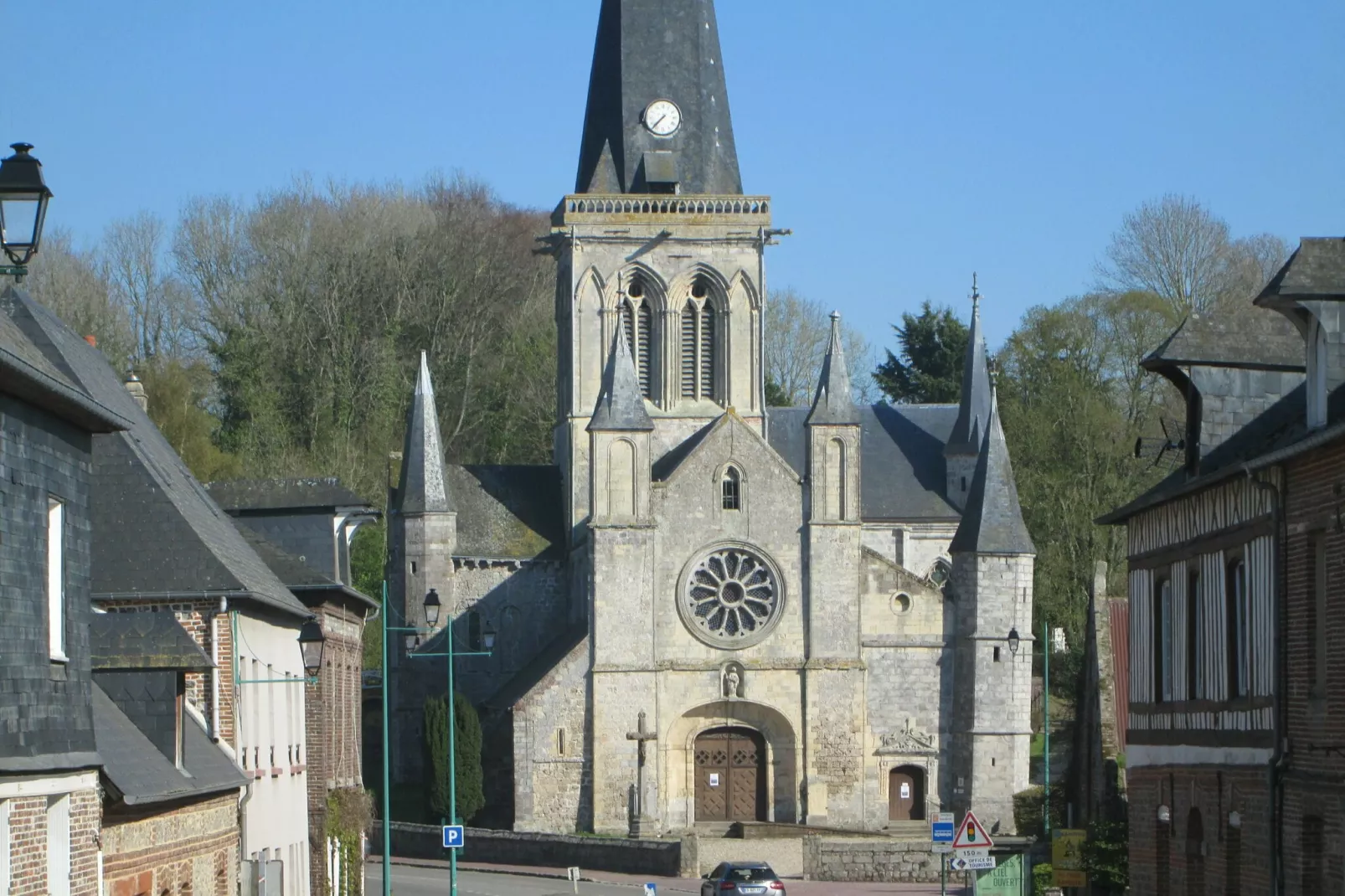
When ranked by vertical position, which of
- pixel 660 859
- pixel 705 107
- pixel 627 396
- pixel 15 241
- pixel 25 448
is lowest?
pixel 660 859

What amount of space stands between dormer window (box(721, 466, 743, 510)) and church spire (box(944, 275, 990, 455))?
31.4 feet

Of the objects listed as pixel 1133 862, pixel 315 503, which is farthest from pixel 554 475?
pixel 1133 862

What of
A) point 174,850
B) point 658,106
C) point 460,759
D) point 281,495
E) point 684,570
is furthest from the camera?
point 658,106

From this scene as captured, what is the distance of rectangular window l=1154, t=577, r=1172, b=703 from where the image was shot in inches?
911

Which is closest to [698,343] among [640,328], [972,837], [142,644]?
[640,328]

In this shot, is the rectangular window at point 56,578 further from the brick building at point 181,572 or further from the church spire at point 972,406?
the church spire at point 972,406

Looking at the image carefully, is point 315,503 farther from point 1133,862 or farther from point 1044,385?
point 1044,385

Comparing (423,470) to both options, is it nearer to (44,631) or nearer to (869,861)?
(869,861)

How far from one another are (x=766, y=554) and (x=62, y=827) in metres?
38.2

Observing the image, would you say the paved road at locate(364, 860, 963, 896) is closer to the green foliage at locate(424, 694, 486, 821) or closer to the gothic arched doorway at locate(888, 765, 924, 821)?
the green foliage at locate(424, 694, 486, 821)

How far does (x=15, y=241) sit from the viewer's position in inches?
464

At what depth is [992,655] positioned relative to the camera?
2063 inches

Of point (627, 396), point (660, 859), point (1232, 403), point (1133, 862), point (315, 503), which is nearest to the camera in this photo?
point (1232, 403)

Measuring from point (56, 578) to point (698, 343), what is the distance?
41.4 m
